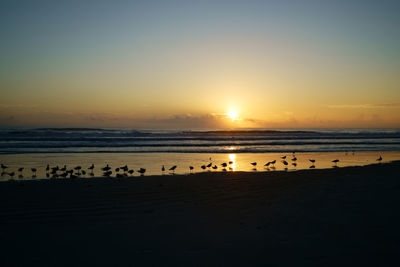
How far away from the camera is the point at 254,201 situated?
742 centimetres

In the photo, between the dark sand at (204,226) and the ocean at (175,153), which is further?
the ocean at (175,153)

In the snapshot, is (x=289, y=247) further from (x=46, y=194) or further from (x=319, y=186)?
(x=46, y=194)

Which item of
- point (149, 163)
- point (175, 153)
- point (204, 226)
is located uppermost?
point (175, 153)

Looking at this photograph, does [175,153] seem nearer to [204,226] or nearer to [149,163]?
[149,163]

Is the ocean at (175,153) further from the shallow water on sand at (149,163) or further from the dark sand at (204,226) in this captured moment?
the dark sand at (204,226)

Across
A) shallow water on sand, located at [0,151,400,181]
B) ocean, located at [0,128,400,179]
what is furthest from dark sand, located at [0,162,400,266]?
ocean, located at [0,128,400,179]

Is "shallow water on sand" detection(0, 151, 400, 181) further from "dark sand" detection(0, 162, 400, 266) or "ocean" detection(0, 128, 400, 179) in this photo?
"dark sand" detection(0, 162, 400, 266)

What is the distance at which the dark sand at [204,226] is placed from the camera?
425 centimetres

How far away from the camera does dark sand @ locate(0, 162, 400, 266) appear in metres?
4.25

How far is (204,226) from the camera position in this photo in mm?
5527

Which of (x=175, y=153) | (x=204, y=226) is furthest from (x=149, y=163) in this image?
(x=204, y=226)

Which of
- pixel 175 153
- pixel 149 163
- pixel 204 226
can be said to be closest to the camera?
pixel 204 226

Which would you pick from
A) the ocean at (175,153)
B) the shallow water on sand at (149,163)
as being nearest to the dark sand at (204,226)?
the shallow water on sand at (149,163)

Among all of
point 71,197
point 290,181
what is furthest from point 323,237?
point 71,197
